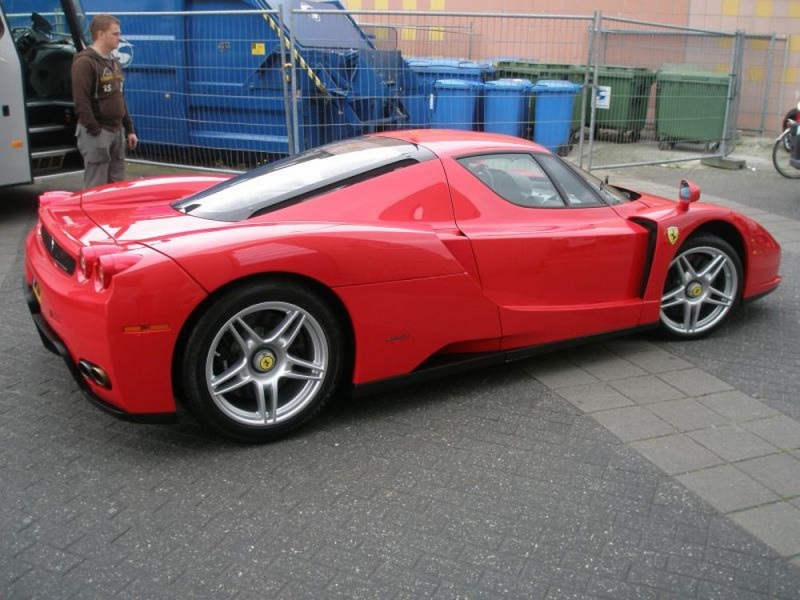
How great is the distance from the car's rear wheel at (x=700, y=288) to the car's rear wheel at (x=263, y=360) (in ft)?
7.20

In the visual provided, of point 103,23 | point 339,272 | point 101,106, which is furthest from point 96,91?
point 339,272

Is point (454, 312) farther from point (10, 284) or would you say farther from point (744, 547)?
point (10, 284)

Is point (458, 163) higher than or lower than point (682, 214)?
higher

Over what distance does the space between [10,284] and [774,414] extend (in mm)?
5092

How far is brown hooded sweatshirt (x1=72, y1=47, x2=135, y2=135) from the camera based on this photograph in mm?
6707

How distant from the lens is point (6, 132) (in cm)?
782

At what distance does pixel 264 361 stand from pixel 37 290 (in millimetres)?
1274

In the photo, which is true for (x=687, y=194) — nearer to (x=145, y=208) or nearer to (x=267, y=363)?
(x=267, y=363)

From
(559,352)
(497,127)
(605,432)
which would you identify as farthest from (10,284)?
(497,127)

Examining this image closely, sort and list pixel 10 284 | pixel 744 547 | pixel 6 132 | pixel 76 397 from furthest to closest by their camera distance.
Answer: pixel 6 132 → pixel 10 284 → pixel 76 397 → pixel 744 547

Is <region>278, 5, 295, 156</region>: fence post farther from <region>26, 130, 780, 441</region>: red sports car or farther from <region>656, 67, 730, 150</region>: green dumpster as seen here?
<region>656, 67, 730, 150</region>: green dumpster

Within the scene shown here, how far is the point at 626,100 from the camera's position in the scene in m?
11.2

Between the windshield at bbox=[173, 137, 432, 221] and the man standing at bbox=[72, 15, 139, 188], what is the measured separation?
320 cm

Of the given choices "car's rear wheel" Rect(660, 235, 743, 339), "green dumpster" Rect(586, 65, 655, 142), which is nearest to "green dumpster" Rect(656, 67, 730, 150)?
"green dumpster" Rect(586, 65, 655, 142)
